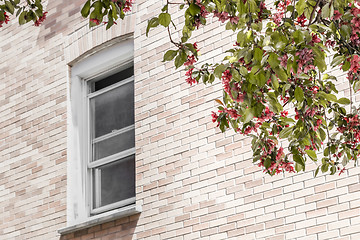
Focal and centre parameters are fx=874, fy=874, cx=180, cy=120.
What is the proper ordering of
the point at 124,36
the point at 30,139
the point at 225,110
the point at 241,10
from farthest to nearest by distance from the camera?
the point at 30,139, the point at 124,36, the point at 225,110, the point at 241,10

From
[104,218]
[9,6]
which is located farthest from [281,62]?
[104,218]

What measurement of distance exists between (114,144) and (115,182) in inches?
19.4

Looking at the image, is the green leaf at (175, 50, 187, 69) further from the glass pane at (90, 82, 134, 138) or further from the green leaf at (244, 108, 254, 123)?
the glass pane at (90, 82, 134, 138)

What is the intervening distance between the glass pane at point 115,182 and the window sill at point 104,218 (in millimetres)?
254

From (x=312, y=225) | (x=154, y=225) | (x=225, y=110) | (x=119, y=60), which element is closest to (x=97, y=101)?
(x=119, y=60)

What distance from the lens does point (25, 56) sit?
12195 millimetres

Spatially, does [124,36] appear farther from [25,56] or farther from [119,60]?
[25,56]

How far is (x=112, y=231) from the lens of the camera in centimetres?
1021

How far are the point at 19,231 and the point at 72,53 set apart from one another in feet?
7.96

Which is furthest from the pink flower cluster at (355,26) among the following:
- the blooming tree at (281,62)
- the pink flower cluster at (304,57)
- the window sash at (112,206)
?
the window sash at (112,206)

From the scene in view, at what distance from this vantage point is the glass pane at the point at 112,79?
36.3ft

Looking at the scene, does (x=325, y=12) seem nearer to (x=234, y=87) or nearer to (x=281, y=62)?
(x=281, y=62)

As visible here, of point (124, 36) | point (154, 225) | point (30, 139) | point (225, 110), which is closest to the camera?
point (225, 110)

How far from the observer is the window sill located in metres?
9.95
